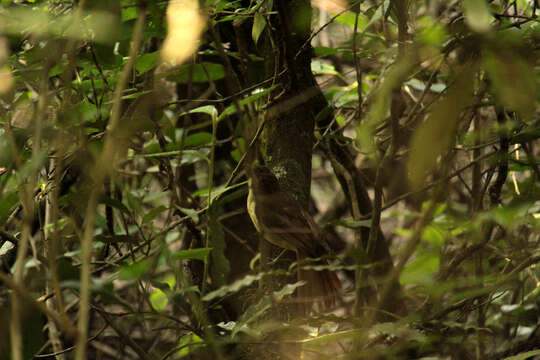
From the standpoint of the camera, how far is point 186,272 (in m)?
1.89

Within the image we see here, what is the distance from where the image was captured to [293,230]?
5.28ft

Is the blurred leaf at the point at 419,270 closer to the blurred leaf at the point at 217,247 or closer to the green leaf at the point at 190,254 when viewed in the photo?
the blurred leaf at the point at 217,247

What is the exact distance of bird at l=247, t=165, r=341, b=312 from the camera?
1547 mm

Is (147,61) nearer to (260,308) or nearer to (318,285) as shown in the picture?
(260,308)

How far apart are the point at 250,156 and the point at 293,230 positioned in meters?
0.50

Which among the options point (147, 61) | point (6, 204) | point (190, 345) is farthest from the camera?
point (147, 61)

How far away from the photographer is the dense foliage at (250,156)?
75 centimetres

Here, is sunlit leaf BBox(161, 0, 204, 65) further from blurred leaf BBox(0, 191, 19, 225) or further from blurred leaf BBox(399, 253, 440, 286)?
blurred leaf BBox(399, 253, 440, 286)

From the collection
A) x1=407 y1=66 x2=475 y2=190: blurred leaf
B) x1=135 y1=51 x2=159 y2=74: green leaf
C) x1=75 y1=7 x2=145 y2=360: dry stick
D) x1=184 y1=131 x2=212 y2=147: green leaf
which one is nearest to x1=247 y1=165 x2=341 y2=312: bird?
x1=184 y1=131 x2=212 y2=147: green leaf

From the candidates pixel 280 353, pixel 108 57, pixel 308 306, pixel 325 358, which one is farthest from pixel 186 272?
pixel 108 57

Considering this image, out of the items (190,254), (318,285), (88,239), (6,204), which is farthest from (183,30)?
(318,285)

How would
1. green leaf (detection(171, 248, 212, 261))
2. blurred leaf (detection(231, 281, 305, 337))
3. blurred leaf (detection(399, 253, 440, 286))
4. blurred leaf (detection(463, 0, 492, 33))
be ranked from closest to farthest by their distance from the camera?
blurred leaf (detection(463, 0, 492, 33)) → blurred leaf (detection(231, 281, 305, 337)) → green leaf (detection(171, 248, 212, 261)) → blurred leaf (detection(399, 253, 440, 286))

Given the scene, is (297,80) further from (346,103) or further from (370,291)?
(370,291)

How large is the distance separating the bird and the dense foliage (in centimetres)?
4
